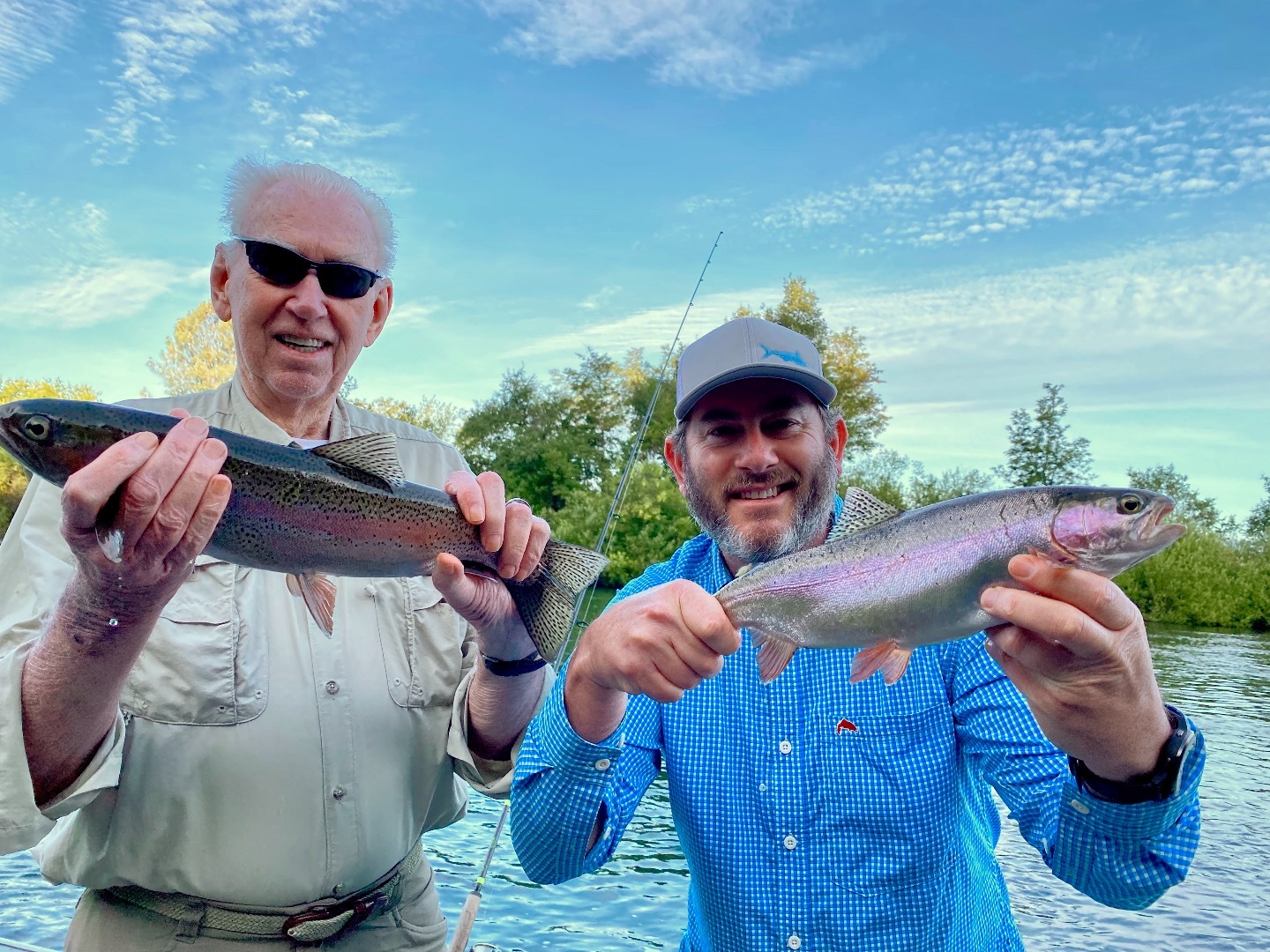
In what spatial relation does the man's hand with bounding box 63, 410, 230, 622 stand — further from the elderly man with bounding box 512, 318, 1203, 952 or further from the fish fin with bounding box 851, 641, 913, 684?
the fish fin with bounding box 851, 641, 913, 684

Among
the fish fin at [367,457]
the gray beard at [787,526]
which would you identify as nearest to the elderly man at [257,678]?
the fish fin at [367,457]

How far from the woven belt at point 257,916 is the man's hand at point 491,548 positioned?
1.03 metres

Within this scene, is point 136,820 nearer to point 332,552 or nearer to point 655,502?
point 332,552

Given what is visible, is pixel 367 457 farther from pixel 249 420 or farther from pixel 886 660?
pixel 886 660

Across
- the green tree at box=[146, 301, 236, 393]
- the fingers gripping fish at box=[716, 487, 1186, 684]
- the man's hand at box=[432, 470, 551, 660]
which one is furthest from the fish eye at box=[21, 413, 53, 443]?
the green tree at box=[146, 301, 236, 393]

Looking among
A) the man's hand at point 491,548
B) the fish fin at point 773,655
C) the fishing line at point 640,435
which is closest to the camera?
the fish fin at point 773,655

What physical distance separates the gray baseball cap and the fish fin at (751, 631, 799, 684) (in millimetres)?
1292

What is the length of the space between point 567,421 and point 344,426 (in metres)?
62.4

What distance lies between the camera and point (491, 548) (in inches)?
108

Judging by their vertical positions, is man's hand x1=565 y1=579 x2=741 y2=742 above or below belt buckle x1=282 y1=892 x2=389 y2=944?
above

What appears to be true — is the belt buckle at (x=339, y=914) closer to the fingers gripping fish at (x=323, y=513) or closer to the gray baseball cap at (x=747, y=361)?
the fingers gripping fish at (x=323, y=513)

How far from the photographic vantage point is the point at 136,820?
2.89 metres

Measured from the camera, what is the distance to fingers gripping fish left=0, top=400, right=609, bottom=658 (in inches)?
94.7

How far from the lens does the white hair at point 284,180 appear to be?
346cm
